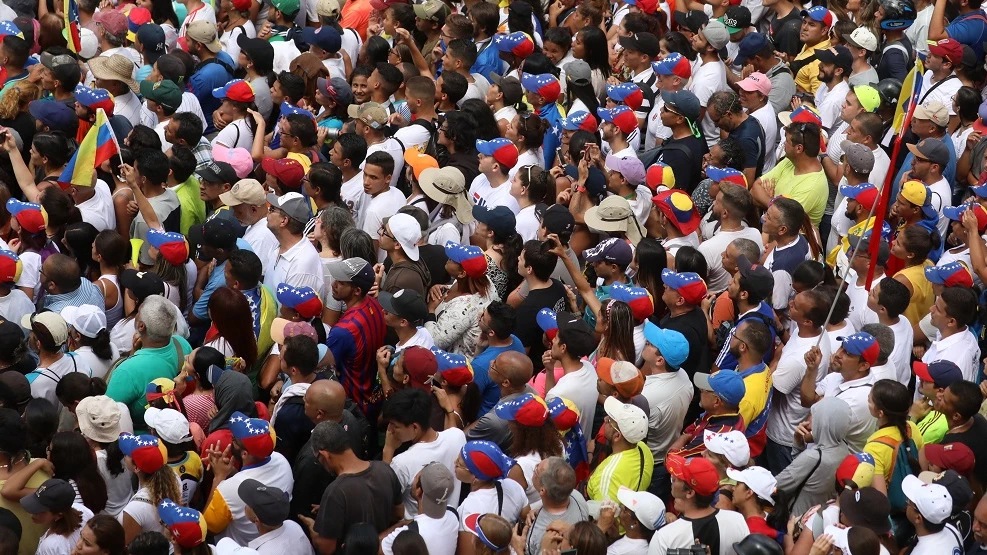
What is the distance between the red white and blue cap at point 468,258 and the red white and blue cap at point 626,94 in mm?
3127

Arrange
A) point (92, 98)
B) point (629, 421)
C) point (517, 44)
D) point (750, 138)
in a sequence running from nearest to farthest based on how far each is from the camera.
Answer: point (629, 421), point (92, 98), point (750, 138), point (517, 44)

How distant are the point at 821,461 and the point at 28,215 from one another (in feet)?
18.1

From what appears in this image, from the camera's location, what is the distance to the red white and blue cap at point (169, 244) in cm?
894

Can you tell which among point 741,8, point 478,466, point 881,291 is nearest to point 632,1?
point 741,8

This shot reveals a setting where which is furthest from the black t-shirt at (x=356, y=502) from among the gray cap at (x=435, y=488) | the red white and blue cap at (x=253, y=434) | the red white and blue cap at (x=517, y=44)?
the red white and blue cap at (x=517, y=44)

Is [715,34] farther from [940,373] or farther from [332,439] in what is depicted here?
[332,439]

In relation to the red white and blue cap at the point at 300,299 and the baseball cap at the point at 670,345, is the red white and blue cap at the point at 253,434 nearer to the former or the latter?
the red white and blue cap at the point at 300,299

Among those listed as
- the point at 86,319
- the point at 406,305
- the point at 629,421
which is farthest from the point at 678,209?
the point at 86,319

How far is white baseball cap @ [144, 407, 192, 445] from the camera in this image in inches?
283

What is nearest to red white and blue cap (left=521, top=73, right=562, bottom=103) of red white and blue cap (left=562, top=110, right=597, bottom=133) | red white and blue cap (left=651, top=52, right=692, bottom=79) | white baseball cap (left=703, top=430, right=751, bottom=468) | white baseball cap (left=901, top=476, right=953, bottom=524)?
red white and blue cap (left=562, top=110, right=597, bottom=133)

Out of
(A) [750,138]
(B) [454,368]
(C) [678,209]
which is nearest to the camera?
(B) [454,368]

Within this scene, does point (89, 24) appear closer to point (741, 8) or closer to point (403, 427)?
point (741, 8)

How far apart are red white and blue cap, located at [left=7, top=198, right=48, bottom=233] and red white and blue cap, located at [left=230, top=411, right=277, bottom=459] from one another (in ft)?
9.63

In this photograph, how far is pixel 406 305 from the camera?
8383mm
